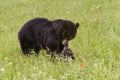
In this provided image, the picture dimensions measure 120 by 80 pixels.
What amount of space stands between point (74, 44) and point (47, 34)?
4.54 ft

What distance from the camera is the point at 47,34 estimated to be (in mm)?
8172

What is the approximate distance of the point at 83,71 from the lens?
18.2 feet

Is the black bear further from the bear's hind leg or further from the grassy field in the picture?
the grassy field

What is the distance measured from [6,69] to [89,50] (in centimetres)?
210

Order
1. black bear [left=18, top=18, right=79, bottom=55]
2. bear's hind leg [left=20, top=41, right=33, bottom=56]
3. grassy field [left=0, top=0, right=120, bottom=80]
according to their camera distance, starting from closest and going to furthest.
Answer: grassy field [left=0, top=0, right=120, bottom=80] → black bear [left=18, top=18, right=79, bottom=55] → bear's hind leg [left=20, top=41, right=33, bottom=56]

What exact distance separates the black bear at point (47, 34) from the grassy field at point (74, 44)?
26 cm

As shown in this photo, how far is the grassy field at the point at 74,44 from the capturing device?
18.4ft

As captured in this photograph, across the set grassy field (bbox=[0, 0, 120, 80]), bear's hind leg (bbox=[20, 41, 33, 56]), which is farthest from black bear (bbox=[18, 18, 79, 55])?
grassy field (bbox=[0, 0, 120, 80])

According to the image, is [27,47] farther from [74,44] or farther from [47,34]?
[74,44]

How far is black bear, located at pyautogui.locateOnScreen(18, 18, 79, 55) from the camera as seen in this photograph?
7.82 m

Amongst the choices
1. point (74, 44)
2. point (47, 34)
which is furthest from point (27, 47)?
point (74, 44)

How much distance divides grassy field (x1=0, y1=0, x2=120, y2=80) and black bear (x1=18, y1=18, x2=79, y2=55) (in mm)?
256

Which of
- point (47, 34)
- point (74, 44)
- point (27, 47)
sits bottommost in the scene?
point (74, 44)

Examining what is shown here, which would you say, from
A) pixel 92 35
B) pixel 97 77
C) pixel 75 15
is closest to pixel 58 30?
pixel 92 35
